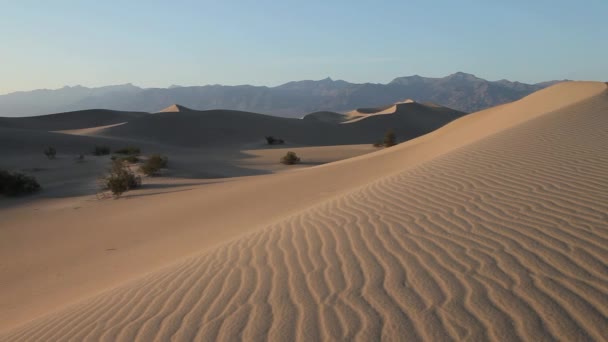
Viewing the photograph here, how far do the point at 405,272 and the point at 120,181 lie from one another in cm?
1248

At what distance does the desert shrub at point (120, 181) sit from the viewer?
46.9ft

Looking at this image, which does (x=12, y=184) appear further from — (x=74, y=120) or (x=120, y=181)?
(x=74, y=120)

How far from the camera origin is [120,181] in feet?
47.7

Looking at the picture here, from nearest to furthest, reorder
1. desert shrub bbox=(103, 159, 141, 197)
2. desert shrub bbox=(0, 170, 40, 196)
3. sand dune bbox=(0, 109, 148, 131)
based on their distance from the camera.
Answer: desert shrub bbox=(103, 159, 141, 197)
desert shrub bbox=(0, 170, 40, 196)
sand dune bbox=(0, 109, 148, 131)

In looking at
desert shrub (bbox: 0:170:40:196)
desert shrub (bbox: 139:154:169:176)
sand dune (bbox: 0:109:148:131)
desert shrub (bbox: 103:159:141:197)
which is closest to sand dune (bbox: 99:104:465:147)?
sand dune (bbox: 0:109:148:131)

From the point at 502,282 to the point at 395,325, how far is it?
34.7 inches

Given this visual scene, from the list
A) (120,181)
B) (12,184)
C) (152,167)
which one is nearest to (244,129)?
(152,167)

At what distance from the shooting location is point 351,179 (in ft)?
42.7

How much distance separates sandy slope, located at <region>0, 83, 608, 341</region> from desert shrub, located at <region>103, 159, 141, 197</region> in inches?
259

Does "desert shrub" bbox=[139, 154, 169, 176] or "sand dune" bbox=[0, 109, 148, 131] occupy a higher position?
"desert shrub" bbox=[139, 154, 169, 176]

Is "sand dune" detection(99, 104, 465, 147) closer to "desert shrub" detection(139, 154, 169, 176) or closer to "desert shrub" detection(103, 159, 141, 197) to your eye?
"desert shrub" detection(139, 154, 169, 176)

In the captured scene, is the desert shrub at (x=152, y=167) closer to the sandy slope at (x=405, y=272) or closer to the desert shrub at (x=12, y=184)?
the desert shrub at (x=12, y=184)

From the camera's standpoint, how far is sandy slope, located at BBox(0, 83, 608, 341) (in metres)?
2.90

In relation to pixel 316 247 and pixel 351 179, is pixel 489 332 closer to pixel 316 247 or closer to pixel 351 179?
pixel 316 247
